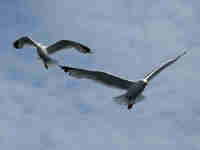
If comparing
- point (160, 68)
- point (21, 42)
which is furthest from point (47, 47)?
point (160, 68)

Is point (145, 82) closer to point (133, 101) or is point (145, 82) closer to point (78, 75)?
point (133, 101)

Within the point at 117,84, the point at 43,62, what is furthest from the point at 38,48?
the point at 117,84

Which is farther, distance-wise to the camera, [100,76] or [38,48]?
[38,48]

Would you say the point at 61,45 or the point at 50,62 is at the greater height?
the point at 50,62

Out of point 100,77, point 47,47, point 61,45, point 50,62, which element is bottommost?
point 61,45

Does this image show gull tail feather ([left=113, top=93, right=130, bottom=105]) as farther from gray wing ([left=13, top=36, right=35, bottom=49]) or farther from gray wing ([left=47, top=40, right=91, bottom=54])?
gray wing ([left=13, top=36, right=35, bottom=49])

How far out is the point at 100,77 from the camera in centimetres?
2702

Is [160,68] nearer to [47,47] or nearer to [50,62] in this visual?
[50,62]

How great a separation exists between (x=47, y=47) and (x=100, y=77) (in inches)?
442

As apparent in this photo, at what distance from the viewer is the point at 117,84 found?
27.8 meters

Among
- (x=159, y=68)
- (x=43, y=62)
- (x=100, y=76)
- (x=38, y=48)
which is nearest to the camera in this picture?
(x=100, y=76)

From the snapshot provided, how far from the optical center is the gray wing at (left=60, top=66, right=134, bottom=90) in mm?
25328

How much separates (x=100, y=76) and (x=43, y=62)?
716 cm

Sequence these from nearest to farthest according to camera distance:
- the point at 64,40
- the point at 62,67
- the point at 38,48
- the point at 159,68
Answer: the point at 62,67, the point at 159,68, the point at 38,48, the point at 64,40
